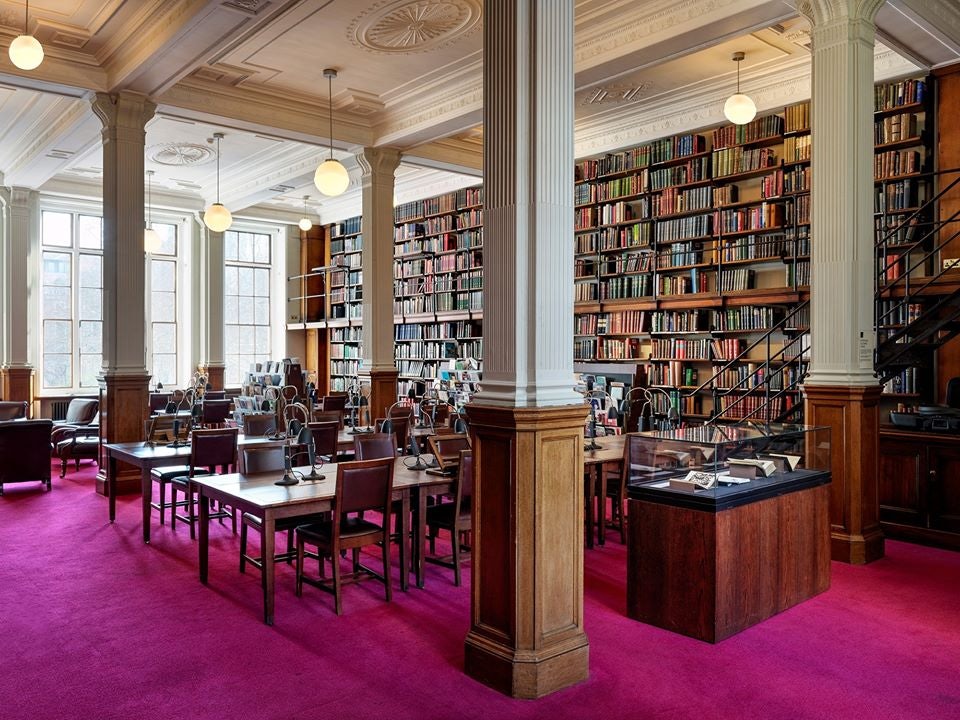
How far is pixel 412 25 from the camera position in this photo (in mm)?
7422

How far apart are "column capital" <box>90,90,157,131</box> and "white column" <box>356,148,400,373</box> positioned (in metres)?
3.00

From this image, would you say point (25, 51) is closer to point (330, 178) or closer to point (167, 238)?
point (330, 178)

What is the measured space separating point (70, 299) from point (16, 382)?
2.06m

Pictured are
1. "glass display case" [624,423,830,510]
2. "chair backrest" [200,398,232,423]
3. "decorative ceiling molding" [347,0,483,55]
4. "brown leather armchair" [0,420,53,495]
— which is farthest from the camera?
"chair backrest" [200,398,232,423]

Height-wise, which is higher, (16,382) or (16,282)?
(16,282)

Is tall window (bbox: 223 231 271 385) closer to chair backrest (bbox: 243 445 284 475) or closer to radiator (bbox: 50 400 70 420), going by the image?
radiator (bbox: 50 400 70 420)

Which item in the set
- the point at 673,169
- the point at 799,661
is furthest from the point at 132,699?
the point at 673,169

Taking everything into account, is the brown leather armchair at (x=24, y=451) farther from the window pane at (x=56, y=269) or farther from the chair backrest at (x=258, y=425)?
the window pane at (x=56, y=269)

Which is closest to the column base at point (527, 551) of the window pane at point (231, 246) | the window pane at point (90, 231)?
the window pane at point (90, 231)

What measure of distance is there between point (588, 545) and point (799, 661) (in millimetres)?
2232

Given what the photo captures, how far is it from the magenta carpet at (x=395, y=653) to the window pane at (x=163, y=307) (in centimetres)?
1048

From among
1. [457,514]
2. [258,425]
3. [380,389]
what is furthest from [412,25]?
[457,514]

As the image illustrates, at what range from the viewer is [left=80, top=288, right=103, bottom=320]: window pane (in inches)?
557

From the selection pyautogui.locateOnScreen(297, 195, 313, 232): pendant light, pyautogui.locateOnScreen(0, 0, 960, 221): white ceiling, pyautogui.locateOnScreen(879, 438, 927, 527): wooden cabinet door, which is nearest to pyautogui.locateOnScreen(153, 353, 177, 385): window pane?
pyautogui.locateOnScreen(297, 195, 313, 232): pendant light
